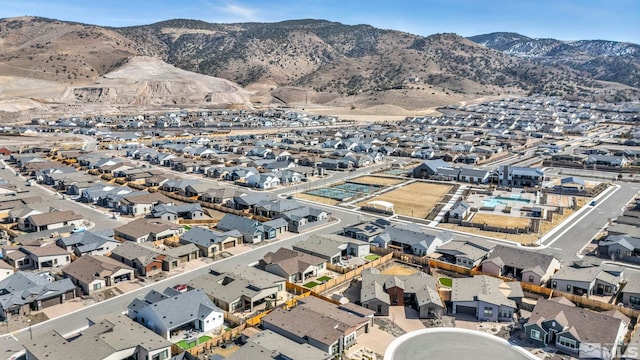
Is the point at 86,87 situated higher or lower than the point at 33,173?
higher

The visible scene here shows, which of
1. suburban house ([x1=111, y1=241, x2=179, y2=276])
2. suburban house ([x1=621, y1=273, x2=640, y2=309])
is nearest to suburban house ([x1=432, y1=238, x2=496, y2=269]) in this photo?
suburban house ([x1=621, y1=273, x2=640, y2=309])

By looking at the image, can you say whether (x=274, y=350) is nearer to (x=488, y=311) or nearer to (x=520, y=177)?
(x=488, y=311)

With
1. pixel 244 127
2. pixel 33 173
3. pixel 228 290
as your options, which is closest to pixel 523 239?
pixel 228 290

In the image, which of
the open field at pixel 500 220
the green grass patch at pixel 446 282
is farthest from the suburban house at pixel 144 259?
the open field at pixel 500 220

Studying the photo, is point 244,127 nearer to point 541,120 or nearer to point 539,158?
point 539,158

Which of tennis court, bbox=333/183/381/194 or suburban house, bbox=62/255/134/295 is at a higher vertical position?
tennis court, bbox=333/183/381/194

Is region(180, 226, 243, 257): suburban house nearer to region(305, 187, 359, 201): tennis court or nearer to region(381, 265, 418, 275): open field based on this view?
region(381, 265, 418, 275): open field
